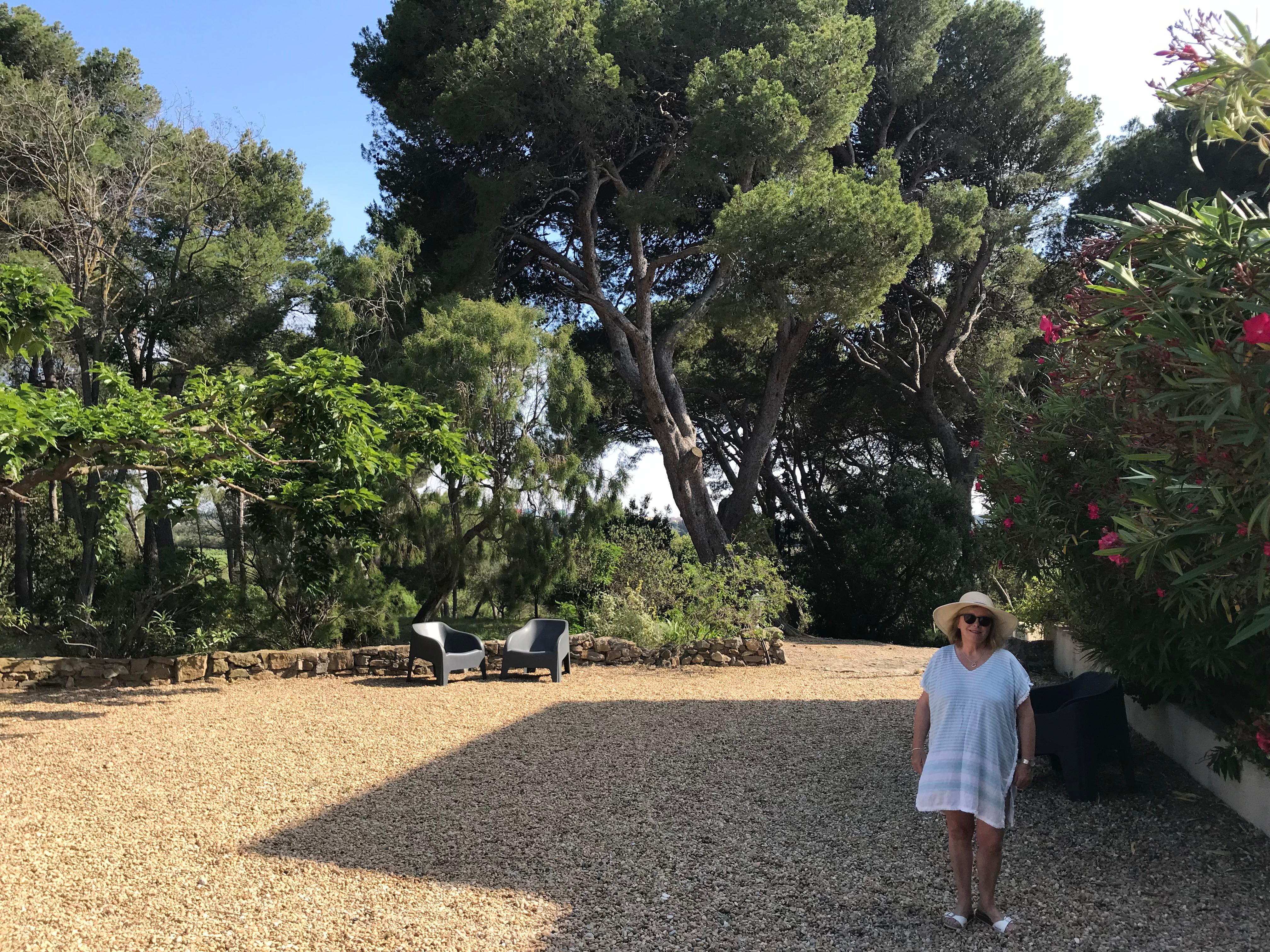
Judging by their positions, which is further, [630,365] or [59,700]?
[630,365]

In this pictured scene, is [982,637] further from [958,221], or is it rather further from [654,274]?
[958,221]

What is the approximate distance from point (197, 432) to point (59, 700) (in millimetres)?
3158

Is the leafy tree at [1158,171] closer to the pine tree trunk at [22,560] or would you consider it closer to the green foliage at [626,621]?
the green foliage at [626,621]

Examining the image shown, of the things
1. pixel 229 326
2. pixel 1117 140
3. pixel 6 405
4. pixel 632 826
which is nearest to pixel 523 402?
pixel 229 326

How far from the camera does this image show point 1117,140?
52.9 ft

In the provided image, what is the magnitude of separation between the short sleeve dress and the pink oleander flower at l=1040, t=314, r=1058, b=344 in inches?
81.5

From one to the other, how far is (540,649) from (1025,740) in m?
6.42

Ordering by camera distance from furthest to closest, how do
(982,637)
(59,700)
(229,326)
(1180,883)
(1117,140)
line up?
(1117,140), (229,326), (59,700), (1180,883), (982,637)

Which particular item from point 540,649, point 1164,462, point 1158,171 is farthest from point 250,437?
point 1158,171

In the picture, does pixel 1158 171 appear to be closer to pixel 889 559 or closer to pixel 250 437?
pixel 889 559

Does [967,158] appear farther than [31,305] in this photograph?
Yes

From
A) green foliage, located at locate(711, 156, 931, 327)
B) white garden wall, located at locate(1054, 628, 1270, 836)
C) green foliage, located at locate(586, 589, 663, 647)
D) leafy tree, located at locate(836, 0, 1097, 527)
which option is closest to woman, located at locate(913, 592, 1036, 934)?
white garden wall, located at locate(1054, 628, 1270, 836)

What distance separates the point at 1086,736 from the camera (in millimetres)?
4492

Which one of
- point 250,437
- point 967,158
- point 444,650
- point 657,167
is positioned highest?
point 967,158
